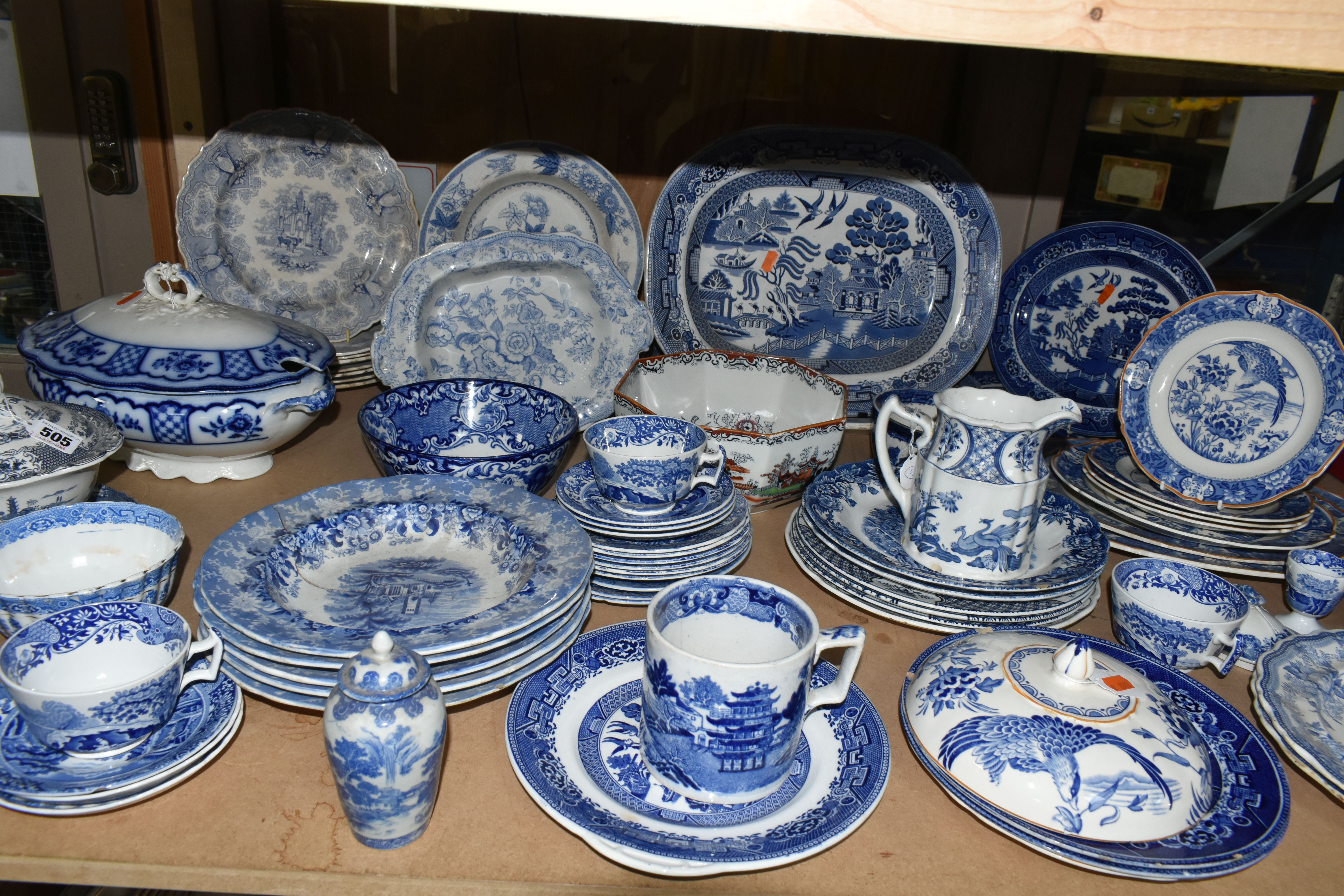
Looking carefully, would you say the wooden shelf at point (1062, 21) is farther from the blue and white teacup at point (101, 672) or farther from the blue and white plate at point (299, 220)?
the blue and white plate at point (299, 220)

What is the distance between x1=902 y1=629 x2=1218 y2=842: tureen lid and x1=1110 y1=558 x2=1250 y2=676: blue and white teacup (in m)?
0.11

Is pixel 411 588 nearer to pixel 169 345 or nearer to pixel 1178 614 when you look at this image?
pixel 169 345

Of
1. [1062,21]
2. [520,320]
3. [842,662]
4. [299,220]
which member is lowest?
[842,662]

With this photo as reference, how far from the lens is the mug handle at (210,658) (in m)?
0.72

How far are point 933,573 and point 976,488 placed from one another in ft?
0.34

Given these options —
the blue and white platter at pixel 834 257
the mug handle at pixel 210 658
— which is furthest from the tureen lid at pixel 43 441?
the blue and white platter at pixel 834 257

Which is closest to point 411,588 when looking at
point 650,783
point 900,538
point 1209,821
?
point 650,783

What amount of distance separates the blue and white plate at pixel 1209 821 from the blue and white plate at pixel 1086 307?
2.08ft

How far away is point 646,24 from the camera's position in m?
1.43

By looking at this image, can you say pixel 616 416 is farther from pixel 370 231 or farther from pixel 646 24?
pixel 646 24

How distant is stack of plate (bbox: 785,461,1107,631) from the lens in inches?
36.5

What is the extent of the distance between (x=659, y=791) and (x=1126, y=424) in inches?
31.6

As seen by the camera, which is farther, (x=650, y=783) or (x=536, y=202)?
(x=536, y=202)

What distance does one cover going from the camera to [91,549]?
910 mm
